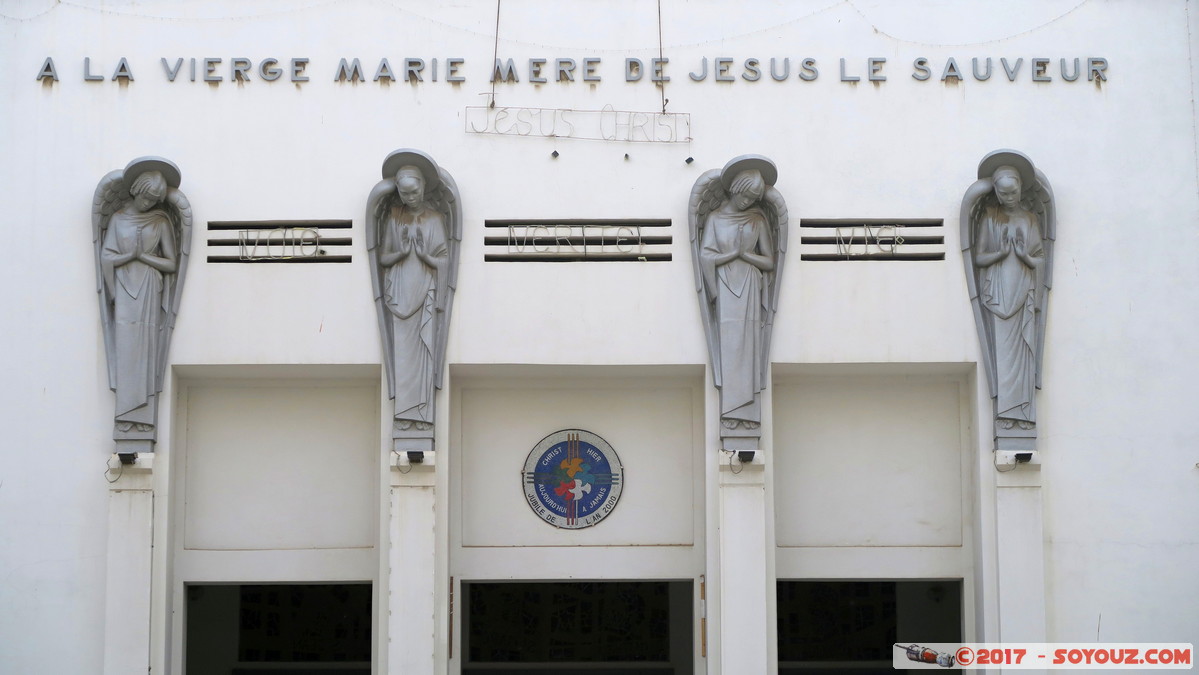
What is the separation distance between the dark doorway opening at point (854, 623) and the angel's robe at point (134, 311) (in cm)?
875

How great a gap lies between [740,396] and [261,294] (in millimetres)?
4320

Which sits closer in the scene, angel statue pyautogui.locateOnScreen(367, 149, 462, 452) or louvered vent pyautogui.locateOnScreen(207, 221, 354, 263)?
angel statue pyautogui.locateOnScreen(367, 149, 462, 452)

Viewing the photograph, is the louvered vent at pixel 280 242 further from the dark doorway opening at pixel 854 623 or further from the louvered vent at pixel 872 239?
the dark doorway opening at pixel 854 623

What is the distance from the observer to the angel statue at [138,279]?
1159 centimetres

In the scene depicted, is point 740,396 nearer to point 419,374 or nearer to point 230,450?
point 419,374

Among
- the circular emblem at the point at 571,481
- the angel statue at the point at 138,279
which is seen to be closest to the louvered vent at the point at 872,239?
the circular emblem at the point at 571,481

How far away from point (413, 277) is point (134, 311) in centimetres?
245

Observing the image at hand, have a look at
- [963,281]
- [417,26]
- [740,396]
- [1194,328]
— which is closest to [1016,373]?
[963,281]

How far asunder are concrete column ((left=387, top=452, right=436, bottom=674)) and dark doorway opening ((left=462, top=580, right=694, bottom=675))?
5693 millimetres

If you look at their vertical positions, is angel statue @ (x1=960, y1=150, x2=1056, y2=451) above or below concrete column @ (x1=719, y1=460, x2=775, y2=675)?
above

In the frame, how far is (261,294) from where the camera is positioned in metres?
11.8

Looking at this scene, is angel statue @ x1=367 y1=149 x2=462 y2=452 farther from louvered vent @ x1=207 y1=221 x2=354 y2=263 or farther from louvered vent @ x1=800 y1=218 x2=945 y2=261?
louvered vent @ x1=800 y1=218 x2=945 y2=261

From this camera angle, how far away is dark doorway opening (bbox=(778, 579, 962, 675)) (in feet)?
55.3

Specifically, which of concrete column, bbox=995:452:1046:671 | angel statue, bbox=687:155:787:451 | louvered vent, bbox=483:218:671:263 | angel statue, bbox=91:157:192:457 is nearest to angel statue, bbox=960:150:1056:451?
concrete column, bbox=995:452:1046:671
